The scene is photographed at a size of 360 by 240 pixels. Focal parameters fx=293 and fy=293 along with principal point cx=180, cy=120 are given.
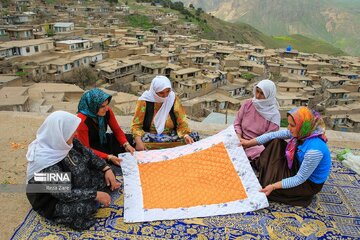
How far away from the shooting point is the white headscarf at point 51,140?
206cm

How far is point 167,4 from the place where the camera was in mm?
50219

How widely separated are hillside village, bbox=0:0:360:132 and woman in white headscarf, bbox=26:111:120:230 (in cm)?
782

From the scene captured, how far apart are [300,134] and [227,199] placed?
0.83 metres

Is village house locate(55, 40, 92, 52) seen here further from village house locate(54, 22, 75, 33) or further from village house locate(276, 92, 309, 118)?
village house locate(276, 92, 309, 118)

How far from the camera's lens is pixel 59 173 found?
216cm

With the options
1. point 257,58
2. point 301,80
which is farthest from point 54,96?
point 257,58

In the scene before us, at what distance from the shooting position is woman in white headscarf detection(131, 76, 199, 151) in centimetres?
327

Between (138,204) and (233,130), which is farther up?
(233,130)

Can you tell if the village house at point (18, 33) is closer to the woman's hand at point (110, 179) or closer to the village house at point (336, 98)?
the village house at point (336, 98)

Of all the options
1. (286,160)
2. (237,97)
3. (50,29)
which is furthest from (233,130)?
(50,29)

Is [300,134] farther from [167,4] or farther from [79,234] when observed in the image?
[167,4]

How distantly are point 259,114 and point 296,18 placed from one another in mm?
109279

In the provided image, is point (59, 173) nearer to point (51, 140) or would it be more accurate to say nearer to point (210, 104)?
point (51, 140)

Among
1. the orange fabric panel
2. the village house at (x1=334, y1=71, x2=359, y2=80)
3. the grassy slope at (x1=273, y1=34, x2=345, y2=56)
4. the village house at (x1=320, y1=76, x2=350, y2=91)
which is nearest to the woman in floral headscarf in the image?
the orange fabric panel
